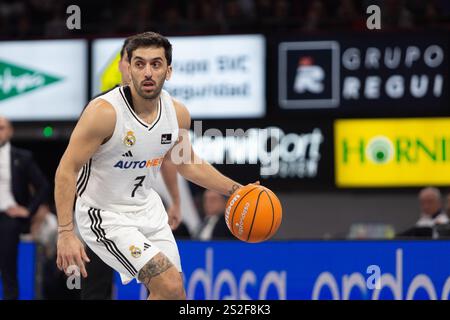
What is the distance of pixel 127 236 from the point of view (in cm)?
587

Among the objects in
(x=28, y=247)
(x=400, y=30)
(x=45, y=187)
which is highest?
(x=400, y=30)

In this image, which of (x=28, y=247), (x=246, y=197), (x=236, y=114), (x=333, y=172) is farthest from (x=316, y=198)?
(x=246, y=197)

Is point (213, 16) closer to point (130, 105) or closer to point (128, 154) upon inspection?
point (130, 105)

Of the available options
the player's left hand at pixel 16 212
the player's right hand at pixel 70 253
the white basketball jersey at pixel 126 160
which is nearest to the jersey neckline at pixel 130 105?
the white basketball jersey at pixel 126 160

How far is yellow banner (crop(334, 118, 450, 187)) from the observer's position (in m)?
13.6

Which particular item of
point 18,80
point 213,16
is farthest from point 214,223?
point 18,80

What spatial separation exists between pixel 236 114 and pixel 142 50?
830cm

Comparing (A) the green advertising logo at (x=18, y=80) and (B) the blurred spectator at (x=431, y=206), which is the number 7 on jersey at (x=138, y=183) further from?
(A) the green advertising logo at (x=18, y=80)

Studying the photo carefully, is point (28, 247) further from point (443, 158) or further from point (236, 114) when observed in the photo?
point (443, 158)

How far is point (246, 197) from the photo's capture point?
630 cm

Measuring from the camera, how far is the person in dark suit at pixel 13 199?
30.1 ft

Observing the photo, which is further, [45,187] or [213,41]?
[213,41]

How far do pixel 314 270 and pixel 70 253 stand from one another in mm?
4412

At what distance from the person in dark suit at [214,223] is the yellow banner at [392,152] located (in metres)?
3.17
